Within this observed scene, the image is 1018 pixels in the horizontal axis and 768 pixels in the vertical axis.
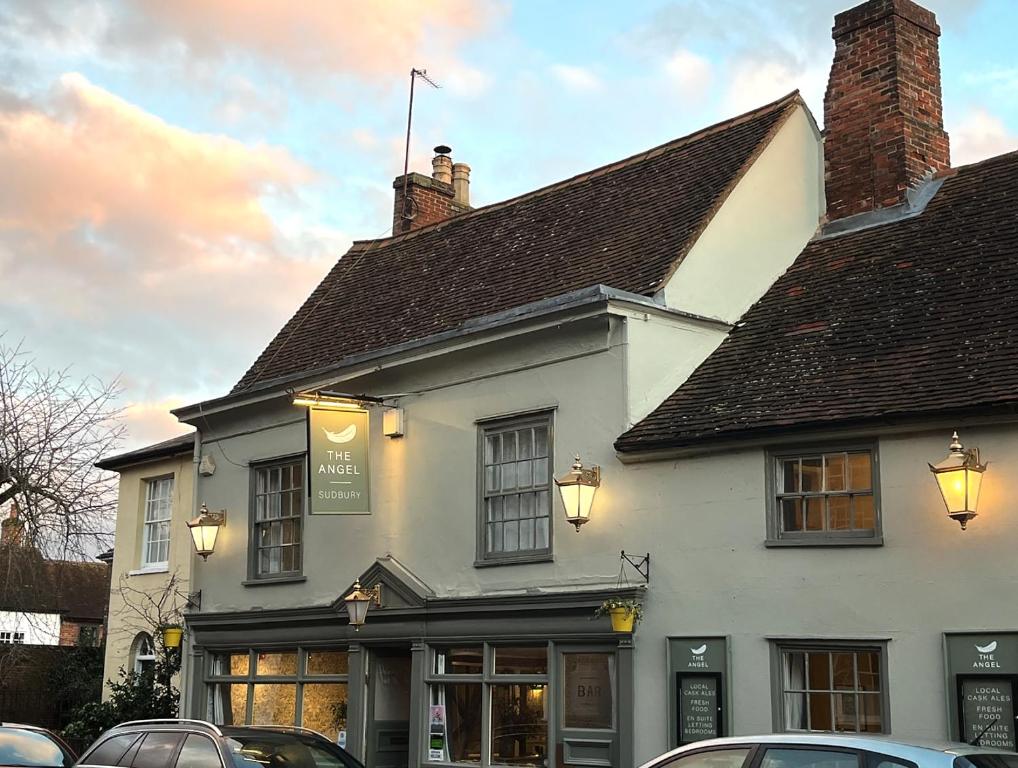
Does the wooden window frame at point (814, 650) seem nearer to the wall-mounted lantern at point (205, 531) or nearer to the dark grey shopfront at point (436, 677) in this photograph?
the dark grey shopfront at point (436, 677)

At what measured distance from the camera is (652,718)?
13.3 meters

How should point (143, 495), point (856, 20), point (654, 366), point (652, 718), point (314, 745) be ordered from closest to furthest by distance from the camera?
point (314, 745) → point (652, 718) → point (654, 366) → point (856, 20) → point (143, 495)

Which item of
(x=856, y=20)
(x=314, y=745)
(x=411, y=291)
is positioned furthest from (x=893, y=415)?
(x=411, y=291)

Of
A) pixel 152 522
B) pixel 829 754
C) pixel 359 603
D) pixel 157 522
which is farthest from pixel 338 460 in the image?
pixel 829 754

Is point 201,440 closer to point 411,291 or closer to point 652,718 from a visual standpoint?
point 411,291

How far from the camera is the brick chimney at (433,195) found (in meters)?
22.7

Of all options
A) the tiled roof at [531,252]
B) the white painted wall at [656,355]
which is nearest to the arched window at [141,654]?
the tiled roof at [531,252]

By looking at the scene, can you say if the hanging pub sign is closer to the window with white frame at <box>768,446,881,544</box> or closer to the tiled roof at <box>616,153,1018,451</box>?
the tiled roof at <box>616,153,1018,451</box>

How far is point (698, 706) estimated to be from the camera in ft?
42.4

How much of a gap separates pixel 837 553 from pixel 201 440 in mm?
11194

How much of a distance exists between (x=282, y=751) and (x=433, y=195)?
1388cm

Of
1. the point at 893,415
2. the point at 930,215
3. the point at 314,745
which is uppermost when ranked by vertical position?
the point at 930,215

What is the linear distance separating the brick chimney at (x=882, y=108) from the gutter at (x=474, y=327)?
2.86 m

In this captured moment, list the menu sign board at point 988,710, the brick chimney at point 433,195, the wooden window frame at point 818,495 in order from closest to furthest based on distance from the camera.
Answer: the menu sign board at point 988,710 → the wooden window frame at point 818,495 → the brick chimney at point 433,195
